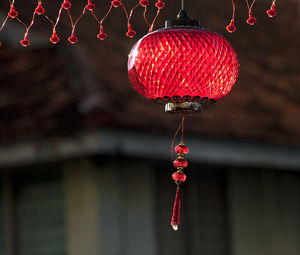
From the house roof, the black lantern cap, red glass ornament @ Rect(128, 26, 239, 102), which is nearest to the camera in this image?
red glass ornament @ Rect(128, 26, 239, 102)

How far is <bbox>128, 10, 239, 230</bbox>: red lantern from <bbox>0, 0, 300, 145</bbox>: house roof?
4153mm

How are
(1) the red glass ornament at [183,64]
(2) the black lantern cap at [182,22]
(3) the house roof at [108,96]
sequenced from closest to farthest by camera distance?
(1) the red glass ornament at [183,64]
(2) the black lantern cap at [182,22]
(3) the house roof at [108,96]

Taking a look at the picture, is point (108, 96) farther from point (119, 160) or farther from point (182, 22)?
point (182, 22)

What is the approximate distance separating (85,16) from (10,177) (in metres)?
2.49

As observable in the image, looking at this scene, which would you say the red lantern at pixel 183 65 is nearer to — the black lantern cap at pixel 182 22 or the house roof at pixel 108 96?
the black lantern cap at pixel 182 22

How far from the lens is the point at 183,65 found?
210 inches

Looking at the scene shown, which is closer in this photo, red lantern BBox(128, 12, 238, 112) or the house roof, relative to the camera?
red lantern BBox(128, 12, 238, 112)

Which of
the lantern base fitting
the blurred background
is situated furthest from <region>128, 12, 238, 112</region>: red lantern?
the blurred background

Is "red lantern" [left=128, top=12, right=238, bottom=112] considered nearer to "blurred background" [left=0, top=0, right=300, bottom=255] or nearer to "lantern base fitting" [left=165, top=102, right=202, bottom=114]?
"lantern base fitting" [left=165, top=102, right=202, bottom=114]

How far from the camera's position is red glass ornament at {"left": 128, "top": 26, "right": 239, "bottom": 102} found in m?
5.34

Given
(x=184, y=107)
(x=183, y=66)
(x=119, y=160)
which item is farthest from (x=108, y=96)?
(x=183, y=66)

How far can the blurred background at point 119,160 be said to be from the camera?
10.1 meters

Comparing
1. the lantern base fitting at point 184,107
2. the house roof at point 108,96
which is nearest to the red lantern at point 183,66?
the lantern base fitting at point 184,107

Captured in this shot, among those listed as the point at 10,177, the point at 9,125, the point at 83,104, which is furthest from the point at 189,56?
the point at 10,177
